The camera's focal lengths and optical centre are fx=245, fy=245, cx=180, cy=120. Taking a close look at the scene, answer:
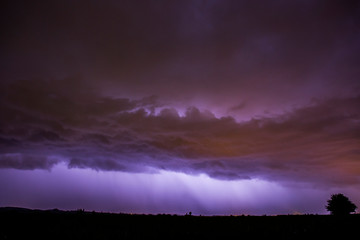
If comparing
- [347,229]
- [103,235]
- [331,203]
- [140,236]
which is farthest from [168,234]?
[331,203]

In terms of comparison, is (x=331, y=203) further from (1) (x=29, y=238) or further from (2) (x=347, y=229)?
(1) (x=29, y=238)

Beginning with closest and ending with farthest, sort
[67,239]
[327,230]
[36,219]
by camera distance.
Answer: [67,239] < [327,230] < [36,219]

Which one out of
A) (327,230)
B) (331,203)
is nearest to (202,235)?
(327,230)

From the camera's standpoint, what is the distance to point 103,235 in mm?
13164

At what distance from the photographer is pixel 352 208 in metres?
58.1

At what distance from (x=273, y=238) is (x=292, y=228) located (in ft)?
12.4

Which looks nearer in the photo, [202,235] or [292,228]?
[202,235]

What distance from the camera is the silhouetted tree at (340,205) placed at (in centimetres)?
5759

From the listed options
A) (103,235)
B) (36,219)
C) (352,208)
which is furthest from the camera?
(352,208)

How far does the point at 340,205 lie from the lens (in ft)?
192

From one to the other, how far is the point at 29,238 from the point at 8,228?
3.14 metres

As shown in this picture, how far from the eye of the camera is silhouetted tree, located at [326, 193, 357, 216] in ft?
189

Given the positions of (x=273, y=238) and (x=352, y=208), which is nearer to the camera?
(x=273, y=238)

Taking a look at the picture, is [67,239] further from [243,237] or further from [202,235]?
[243,237]
